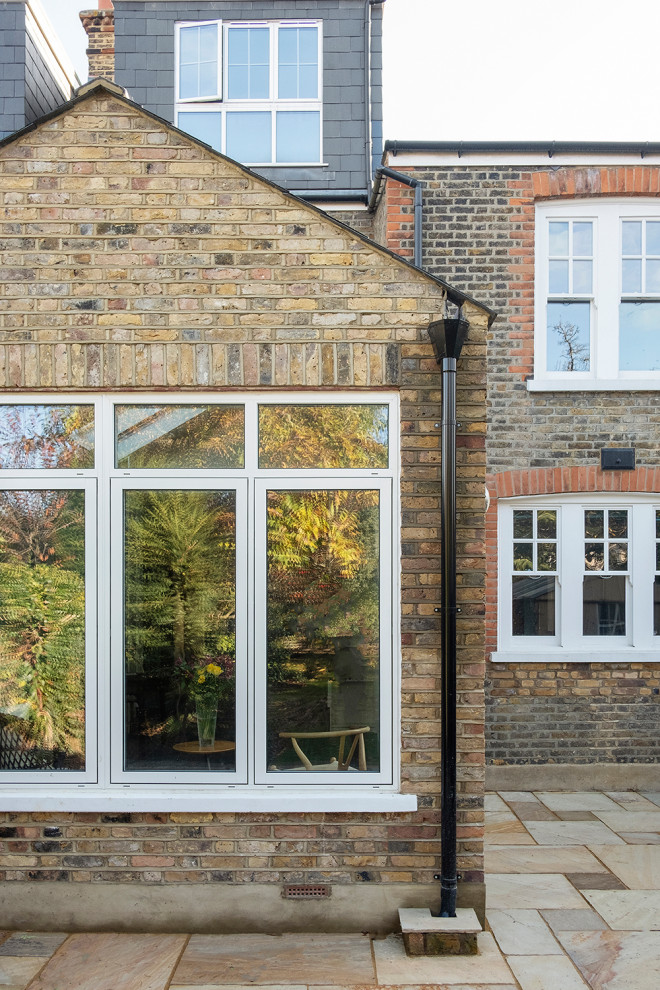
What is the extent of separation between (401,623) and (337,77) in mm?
8031

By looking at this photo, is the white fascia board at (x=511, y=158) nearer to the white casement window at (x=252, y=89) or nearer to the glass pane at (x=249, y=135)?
the white casement window at (x=252, y=89)

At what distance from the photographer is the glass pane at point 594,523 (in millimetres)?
7371

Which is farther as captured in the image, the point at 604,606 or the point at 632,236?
the point at 604,606

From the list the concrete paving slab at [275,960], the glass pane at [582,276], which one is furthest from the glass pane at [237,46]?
the concrete paving slab at [275,960]

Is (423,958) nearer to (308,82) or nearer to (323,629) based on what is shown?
(323,629)

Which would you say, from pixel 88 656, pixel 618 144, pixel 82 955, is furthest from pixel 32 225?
pixel 618 144

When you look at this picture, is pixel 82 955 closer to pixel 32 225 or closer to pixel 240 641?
pixel 240 641

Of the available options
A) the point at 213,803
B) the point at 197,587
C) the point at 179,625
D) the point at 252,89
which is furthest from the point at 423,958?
the point at 252,89

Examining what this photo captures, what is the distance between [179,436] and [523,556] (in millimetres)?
4137

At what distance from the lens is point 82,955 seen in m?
4.01

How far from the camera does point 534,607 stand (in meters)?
7.42

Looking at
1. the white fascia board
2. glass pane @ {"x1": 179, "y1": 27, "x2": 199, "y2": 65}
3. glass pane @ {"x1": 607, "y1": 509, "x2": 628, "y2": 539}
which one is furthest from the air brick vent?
glass pane @ {"x1": 179, "y1": 27, "x2": 199, "y2": 65}

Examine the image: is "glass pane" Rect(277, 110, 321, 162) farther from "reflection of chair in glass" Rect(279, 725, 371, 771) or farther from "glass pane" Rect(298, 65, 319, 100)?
"reflection of chair in glass" Rect(279, 725, 371, 771)

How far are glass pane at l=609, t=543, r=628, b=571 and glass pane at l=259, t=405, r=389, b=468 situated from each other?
12.7ft
